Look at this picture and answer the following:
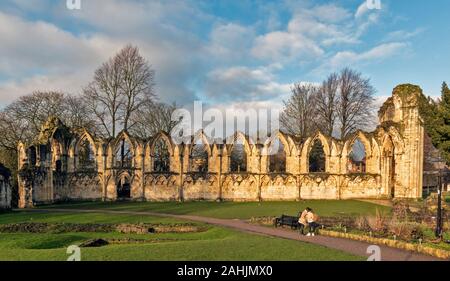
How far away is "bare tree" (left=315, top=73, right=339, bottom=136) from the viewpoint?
149 feet

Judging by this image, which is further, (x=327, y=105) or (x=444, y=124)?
(x=327, y=105)

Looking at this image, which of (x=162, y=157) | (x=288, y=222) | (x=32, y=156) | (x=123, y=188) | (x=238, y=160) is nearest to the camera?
(x=288, y=222)

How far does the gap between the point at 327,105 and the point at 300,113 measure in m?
4.34

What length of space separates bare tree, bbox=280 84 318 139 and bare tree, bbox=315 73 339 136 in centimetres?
Answer: 105

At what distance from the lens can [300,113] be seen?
163 feet

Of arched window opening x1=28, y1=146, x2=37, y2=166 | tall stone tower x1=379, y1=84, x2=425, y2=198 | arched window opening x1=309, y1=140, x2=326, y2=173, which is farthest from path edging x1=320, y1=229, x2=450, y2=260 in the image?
arched window opening x1=309, y1=140, x2=326, y2=173

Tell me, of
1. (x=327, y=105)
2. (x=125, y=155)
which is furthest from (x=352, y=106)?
(x=125, y=155)

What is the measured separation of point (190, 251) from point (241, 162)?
41208mm

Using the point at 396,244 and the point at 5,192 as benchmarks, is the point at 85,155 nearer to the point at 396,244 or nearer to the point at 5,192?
the point at 5,192

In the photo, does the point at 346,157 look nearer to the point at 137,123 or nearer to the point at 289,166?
the point at 289,166

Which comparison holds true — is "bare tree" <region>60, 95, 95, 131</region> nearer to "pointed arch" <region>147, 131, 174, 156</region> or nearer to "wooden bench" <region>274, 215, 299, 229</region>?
"pointed arch" <region>147, 131, 174, 156</region>

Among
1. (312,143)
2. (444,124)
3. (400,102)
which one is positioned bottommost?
(312,143)

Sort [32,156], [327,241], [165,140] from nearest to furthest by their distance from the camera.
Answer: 1. [327,241]
2. [32,156]
3. [165,140]
